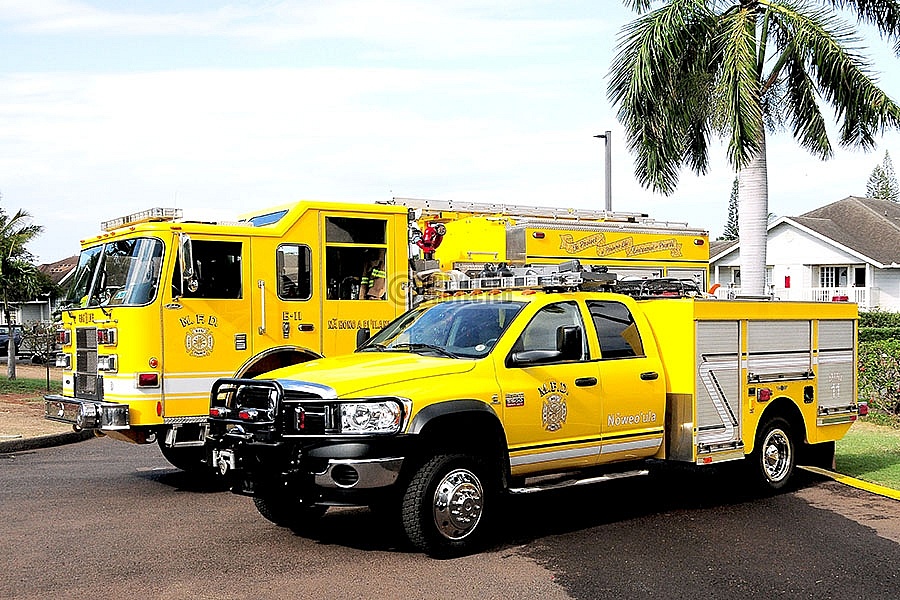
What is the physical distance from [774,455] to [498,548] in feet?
12.4

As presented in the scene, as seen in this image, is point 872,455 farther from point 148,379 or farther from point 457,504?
point 148,379

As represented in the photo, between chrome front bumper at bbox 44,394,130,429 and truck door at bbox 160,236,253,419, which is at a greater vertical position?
truck door at bbox 160,236,253,419

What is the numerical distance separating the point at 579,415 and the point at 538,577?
1.76 metres

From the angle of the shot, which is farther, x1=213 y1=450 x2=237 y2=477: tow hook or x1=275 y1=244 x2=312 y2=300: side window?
x1=275 y1=244 x2=312 y2=300: side window

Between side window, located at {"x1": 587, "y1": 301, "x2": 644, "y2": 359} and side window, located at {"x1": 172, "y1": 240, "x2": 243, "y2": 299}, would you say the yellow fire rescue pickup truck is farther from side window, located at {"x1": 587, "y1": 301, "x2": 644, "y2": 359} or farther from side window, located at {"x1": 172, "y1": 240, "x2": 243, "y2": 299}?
side window, located at {"x1": 172, "y1": 240, "x2": 243, "y2": 299}

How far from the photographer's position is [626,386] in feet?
28.7

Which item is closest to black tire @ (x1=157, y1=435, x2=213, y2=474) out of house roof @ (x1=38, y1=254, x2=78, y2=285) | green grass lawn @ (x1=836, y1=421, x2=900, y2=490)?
green grass lawn @ (x1=836, y1=421, x2=900, y2=490)

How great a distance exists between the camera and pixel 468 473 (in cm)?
760

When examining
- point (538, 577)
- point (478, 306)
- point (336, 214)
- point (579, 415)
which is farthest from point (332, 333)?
point (538, 577)

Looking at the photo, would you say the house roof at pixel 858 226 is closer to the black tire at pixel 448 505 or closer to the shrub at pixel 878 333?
the shrub at pixel 878 333

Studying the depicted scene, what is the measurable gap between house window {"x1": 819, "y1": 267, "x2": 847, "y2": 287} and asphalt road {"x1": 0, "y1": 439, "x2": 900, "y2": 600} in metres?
34.1

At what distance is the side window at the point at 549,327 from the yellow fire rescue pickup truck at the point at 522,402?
0.01 m

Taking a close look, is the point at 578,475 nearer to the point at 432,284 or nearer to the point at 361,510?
the point at 361,510

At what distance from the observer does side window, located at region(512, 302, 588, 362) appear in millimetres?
8312
